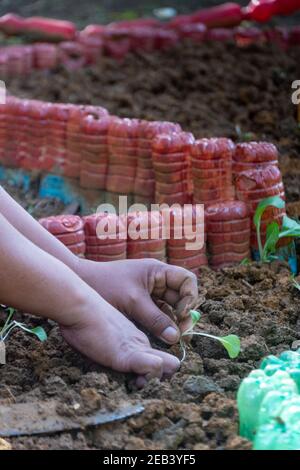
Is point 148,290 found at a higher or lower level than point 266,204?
lower

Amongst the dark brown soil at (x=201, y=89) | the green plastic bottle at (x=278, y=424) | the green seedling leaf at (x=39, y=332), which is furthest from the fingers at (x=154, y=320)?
the dark brown soil at (x=201, y=89)

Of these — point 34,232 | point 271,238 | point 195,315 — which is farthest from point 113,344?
point 271,238

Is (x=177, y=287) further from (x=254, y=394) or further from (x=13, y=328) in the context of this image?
(x=254, y=394)

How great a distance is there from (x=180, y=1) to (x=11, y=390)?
6192 millimetres

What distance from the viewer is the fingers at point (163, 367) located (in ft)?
8.32

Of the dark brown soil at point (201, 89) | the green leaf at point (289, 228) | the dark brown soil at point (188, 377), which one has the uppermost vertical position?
the dark brown soil at point (201, 89)

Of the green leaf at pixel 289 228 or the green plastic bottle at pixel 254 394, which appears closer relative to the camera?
the green plastic bottle at pixel 254 394

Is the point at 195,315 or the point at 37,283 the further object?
the point at 195,315

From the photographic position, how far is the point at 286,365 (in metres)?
2.34

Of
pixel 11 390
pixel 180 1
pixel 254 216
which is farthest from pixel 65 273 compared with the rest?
pixel 180 1

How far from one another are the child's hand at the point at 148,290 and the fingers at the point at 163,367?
0.41 feet

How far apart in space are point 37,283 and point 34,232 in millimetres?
289

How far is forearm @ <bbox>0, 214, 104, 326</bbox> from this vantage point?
98.7 inches

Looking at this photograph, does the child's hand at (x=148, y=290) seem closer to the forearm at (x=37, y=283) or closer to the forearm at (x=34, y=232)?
the forearm at (x=34, y=232)
